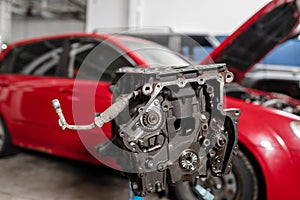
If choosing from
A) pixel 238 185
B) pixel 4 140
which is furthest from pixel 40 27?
pixel 238 185

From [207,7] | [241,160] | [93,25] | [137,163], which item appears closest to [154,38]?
[207,7]

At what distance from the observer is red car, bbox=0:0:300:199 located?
6.33 ft

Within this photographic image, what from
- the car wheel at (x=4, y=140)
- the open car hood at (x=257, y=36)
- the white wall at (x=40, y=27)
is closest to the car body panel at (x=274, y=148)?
the open car hood at (x=257, y=36)

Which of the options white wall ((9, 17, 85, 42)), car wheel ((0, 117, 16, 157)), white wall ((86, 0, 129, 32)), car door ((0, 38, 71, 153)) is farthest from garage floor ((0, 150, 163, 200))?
white wall ((9, 17, 85, 42))

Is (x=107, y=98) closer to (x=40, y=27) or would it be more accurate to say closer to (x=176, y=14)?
(x=176, y=14)

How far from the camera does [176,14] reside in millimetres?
6215

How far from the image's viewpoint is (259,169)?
200 cm

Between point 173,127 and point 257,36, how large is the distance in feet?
5.39

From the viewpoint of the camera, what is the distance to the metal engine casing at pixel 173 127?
1.34 meters

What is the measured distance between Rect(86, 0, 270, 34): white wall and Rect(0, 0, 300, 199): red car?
3004mm

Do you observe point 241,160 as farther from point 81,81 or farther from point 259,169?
point 81,81

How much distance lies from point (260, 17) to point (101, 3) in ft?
16.3

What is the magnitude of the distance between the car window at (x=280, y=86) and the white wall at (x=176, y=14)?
4.64ft

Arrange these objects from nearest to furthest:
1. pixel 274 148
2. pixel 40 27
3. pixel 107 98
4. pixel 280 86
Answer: pixel 274 148, pixel 107 98, pixel 280 86, pixel 40 27
